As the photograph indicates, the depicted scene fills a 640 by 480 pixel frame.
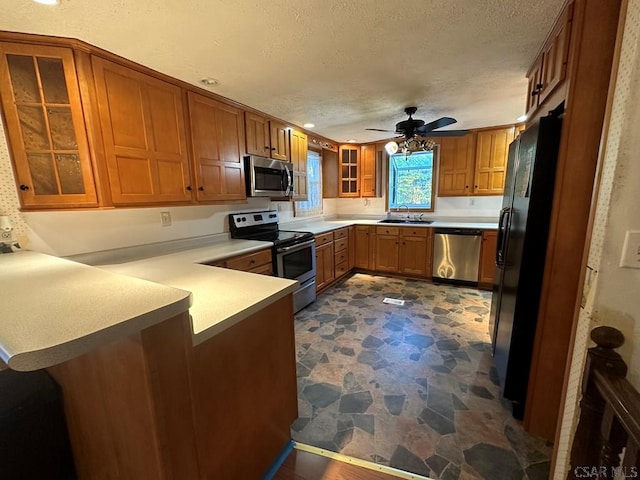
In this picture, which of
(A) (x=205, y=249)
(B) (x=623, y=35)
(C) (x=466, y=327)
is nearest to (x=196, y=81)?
(A) (x=205, y=249)

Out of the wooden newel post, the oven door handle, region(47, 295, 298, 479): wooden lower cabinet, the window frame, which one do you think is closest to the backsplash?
the window frame

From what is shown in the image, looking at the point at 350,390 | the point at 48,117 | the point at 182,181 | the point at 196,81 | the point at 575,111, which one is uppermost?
the point at 196,81

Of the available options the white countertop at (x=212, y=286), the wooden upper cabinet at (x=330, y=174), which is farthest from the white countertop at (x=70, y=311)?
the wooden upper cabinet at (x=330, y=174)

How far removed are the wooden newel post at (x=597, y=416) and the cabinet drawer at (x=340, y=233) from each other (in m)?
3.29

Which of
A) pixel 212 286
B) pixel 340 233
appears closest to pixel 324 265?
pixel 340 233

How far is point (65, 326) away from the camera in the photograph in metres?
0.61

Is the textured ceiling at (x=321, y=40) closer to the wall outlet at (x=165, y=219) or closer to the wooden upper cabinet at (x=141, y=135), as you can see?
the wooden upper cabinet at (x=141, y=135)

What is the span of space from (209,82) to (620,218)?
255cm

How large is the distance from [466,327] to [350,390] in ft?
A: 5.08

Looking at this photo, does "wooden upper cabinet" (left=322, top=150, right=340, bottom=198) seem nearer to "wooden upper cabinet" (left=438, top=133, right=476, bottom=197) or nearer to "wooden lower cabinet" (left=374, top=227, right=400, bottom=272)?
"wooden lower cabinet" (left=374, top=227, right=400, bottom=272)

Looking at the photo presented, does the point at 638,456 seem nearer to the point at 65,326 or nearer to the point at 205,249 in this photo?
the point at 65,326

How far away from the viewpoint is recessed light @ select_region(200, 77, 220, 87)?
2123 millimetres

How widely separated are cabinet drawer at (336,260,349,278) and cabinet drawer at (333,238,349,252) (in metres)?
0.24

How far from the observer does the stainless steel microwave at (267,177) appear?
9.23ft
